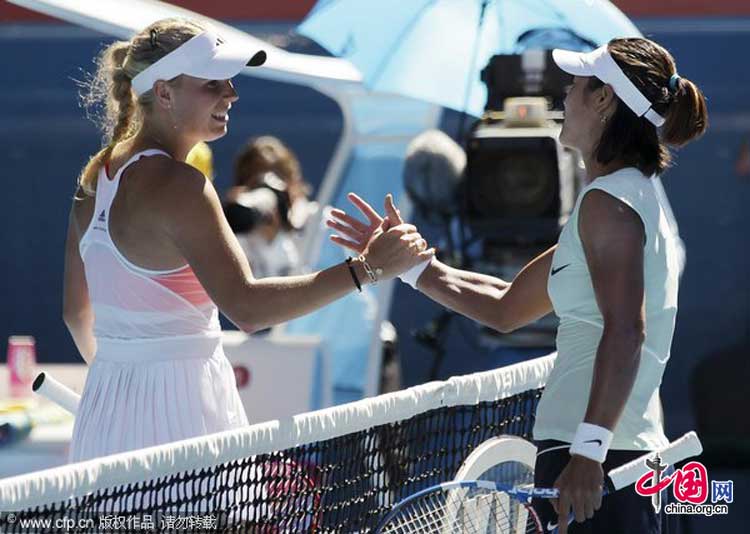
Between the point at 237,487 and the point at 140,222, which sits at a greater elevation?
the point at 140,222

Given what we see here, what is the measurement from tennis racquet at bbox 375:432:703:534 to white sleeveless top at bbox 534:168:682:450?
0.09 meters

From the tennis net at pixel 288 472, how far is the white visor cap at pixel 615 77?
678 mm

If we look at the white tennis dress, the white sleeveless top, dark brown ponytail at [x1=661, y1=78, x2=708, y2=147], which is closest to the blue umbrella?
dark brown ponytail at [x1=661, y1=78, x2=708, y2=147]

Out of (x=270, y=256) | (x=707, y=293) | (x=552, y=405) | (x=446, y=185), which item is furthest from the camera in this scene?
(x=707, y=293)

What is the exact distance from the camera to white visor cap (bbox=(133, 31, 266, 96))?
2.88 meters

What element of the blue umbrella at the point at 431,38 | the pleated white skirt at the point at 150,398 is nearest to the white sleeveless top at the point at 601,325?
the pleated white skirt at the point at 150,398

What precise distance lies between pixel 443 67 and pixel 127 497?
2.75 meters

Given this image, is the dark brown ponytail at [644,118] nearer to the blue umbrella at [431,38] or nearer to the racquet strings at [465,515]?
the racquet strings at [465,515]

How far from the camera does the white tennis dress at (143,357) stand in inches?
111

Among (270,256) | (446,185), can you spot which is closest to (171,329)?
(446,185)

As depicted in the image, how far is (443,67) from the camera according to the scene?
4840 millimetres

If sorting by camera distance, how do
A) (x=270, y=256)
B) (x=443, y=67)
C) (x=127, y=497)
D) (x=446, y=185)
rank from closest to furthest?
(x=127, y=497)
(x=443, y=67)
(x=446, y=185)
(x=270, y=256)

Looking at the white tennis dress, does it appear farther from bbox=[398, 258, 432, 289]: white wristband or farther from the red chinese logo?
the red chinese logo

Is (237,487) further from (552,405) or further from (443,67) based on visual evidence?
(443,67)
